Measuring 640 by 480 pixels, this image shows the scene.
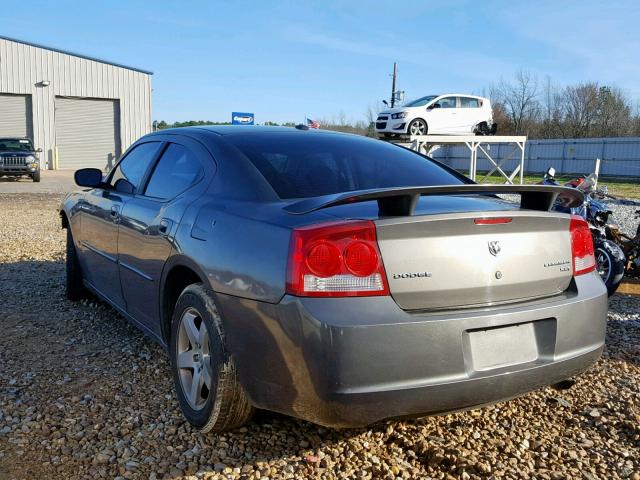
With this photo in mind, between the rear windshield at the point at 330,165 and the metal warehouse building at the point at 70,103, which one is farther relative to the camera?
the metal warehouse building at the point at 70,103

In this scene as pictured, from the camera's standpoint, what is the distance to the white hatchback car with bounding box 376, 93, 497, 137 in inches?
830

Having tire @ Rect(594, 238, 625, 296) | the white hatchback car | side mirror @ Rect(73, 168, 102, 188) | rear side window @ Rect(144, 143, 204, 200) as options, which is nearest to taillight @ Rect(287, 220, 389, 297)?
rear side window @ Rect(144, 143, 204, 200)

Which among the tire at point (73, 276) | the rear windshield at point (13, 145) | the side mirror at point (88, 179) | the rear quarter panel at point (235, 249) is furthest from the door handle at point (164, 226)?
the rear windshield at point (13, 145)

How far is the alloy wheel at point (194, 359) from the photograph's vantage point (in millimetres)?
2879

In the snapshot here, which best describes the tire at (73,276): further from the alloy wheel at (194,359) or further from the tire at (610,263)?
the tire at (610,263)

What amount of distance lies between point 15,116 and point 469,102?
74.1ft

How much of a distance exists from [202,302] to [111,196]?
6.22 feet

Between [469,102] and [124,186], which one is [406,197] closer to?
[124,186]

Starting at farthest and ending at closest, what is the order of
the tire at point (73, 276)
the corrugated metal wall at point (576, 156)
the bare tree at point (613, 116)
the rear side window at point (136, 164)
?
the bare tree at point (613, 116), the corrugated metal wall at point (576, 156), the tire at point (73, 276), the rear side window at point (136, 164)

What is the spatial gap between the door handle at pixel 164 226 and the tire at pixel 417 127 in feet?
60.3

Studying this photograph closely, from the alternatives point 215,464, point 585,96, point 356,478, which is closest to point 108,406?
point 215,464

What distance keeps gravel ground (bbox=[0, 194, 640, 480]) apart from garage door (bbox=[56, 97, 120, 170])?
30839 mm

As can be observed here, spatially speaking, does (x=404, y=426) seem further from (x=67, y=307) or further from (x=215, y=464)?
(x=67, y=307)

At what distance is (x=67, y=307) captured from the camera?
525 centimetres
